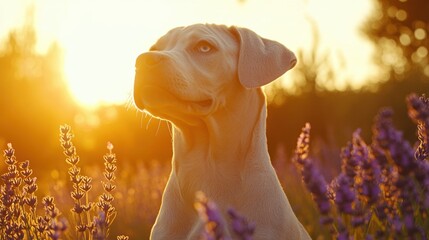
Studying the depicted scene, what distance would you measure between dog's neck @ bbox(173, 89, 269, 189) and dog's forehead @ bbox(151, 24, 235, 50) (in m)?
0.39

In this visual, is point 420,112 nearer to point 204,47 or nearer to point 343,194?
point 343,194

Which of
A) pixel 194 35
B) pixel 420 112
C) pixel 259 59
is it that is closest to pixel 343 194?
pixel 420 112

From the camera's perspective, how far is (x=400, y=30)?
29.5 m

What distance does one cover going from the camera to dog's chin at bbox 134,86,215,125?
3420 millimetres

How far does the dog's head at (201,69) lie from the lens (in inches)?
132

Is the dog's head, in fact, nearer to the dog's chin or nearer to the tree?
the dog's chin

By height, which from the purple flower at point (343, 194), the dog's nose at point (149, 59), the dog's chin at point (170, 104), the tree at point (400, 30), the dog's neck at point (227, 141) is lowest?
the tree at point (400, 30)

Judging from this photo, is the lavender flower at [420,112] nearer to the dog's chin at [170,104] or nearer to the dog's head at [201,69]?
the dog's head at [201,69]

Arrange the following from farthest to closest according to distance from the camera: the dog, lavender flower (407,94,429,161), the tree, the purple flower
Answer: the tree → the dog → lavender flower (407,94,429,161) → the purple flower

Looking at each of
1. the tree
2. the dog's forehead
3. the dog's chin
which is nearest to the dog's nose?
the dog's chin

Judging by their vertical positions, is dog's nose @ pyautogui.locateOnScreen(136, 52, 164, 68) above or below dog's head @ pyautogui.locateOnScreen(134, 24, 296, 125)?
above

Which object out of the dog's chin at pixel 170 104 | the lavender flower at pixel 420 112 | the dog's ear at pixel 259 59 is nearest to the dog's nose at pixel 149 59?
the dog's chin at pixel 170 104

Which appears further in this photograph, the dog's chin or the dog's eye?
the dog's eye

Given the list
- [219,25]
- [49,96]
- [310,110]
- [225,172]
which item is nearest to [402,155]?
[225,172]
